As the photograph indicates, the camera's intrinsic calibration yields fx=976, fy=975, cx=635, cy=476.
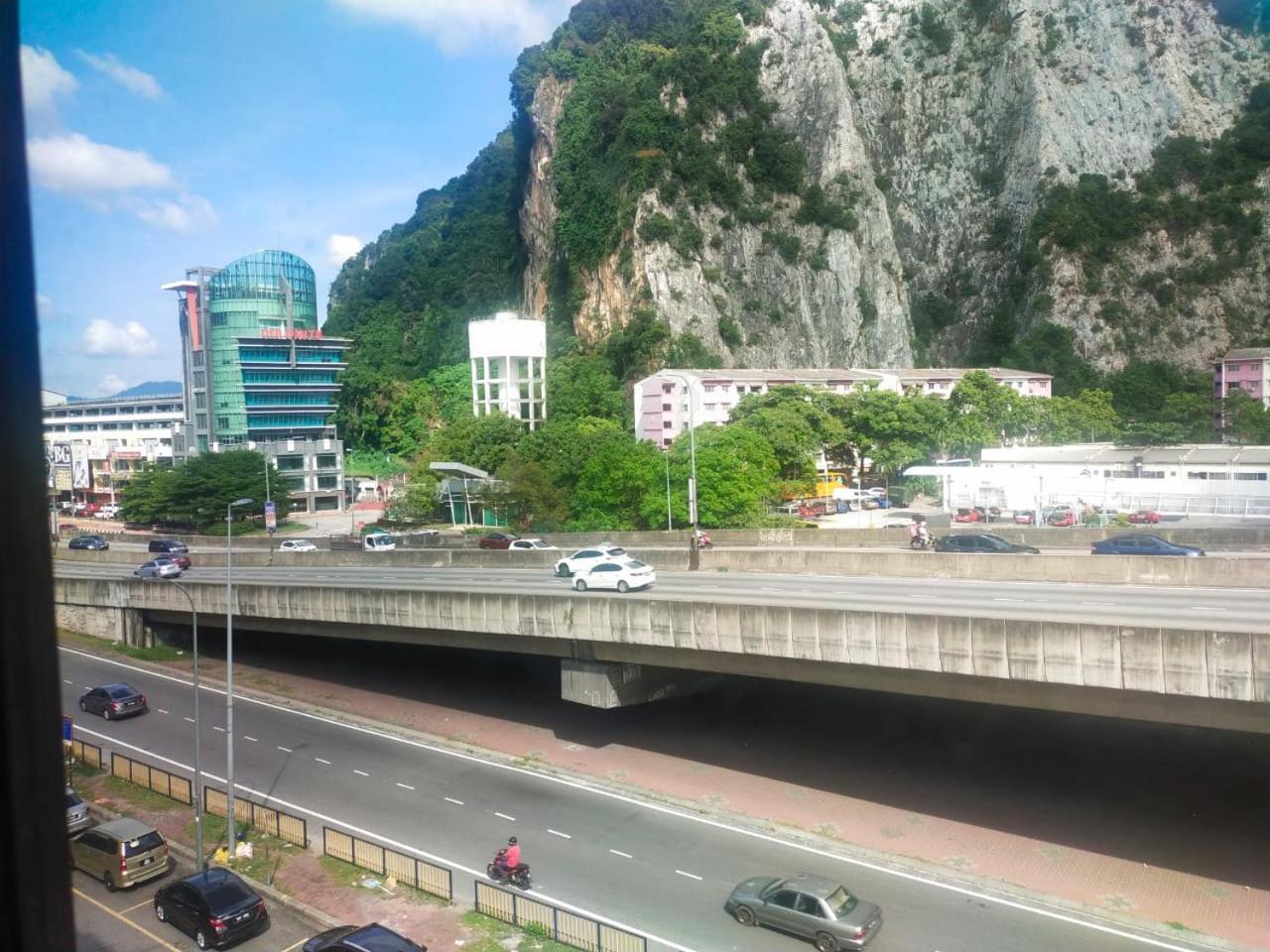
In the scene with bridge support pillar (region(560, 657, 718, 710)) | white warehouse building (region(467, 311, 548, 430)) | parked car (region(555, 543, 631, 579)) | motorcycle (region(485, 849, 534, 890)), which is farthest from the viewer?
white warehouse building (region(467, 311, 548, 430))

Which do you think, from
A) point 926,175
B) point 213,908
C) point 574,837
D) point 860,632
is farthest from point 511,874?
point 926,175

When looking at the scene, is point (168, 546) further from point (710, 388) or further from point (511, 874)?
point (710, 388)

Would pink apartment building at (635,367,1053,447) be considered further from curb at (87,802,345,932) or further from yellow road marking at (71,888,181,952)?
yellow road marking at (71,888,181,952)

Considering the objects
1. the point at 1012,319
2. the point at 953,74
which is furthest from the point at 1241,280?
the point at 953,74

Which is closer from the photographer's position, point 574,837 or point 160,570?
point 574,837

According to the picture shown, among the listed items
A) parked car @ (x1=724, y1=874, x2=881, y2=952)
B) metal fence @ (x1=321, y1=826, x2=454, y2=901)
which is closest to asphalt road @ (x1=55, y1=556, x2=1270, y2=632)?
parked car @ (x1=724, y1=874, x2=881, y2=952)

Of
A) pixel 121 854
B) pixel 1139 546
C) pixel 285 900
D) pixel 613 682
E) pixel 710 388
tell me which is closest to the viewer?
pixel 285 900
